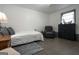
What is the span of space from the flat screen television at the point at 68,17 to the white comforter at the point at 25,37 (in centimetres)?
33

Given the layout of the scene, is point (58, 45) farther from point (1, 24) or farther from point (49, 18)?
point (1, 24)

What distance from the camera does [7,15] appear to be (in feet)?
2.88

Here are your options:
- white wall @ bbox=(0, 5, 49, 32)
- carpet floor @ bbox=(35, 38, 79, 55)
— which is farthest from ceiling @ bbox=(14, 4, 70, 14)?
carpet floor @ bbox=(35, 38, 79, 55)

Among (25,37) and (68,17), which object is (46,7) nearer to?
(68,17)

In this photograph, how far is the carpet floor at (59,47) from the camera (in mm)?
901

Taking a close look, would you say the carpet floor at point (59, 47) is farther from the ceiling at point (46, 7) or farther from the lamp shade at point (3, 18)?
the lamp shade at point (3, 18)

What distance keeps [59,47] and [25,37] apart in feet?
1.40

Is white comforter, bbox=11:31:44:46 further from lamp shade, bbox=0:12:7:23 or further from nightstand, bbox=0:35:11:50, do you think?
lamp shade, bbox=0:12:7:23

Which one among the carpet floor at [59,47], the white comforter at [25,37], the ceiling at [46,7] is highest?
the ceiling at [46,7]

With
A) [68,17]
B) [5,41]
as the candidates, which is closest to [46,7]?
[68,17]

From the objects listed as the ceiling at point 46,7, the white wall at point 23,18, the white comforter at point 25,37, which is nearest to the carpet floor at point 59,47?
the white comforter at point 25,37

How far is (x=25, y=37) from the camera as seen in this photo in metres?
0.96

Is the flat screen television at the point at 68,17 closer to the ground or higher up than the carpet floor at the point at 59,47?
higher up
